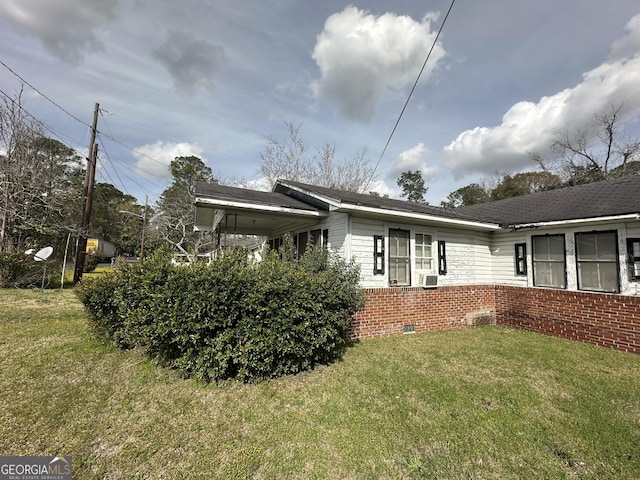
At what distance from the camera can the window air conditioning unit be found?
6.64 m

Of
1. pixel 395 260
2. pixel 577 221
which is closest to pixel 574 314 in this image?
pixel 577 221

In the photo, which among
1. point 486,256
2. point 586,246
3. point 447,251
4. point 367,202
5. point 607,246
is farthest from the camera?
point 486,256

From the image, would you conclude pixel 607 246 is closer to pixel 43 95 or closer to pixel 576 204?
pixel 576 204

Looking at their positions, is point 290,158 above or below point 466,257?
above

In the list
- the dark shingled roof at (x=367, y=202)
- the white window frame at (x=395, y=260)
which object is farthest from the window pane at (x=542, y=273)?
the white window frame at (x=395, y=260)

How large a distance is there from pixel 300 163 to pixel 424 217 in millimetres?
16592

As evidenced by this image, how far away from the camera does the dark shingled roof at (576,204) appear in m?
5.92

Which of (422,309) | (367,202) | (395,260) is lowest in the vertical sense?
(422,309)

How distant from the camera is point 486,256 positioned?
8.12m

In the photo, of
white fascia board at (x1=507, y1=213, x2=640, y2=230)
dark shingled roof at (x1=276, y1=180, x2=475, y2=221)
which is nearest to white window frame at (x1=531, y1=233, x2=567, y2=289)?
white fascia board at (x1=507, y1=213, x2=640, y2=230)

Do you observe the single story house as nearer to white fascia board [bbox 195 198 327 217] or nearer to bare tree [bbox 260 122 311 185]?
white fascia board [bbox 195 198 327 217]

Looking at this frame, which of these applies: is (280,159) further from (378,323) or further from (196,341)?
(196,341)

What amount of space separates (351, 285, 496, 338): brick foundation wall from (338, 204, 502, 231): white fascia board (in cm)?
164

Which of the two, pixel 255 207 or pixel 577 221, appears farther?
pixel 577 221
